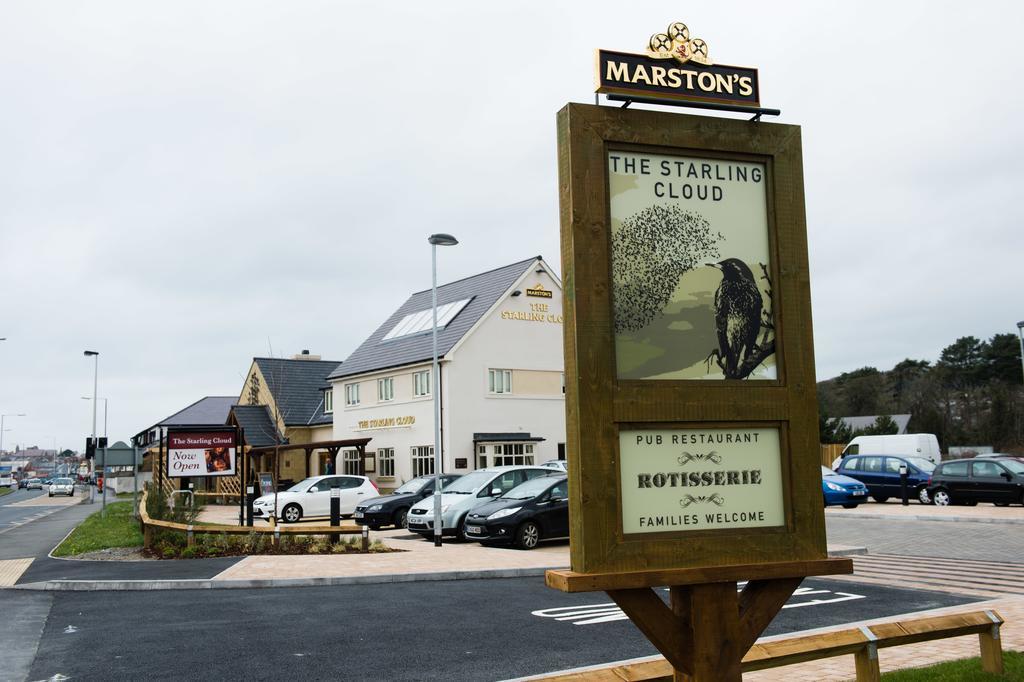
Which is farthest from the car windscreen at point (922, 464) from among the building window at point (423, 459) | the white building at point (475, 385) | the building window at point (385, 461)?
the building window at point (385, 461)

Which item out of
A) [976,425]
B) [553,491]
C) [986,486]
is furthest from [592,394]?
[976,425]

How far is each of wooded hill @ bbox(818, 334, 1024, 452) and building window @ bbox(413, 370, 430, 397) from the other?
26.3 metres

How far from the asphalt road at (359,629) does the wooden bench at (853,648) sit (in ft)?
9.09

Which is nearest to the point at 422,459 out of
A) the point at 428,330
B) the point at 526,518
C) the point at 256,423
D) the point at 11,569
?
the point at 428,330

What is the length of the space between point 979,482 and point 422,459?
23.8 metres

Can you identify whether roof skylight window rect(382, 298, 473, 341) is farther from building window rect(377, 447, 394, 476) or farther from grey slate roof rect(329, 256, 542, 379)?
building window rect(377, 447, 394, 476)

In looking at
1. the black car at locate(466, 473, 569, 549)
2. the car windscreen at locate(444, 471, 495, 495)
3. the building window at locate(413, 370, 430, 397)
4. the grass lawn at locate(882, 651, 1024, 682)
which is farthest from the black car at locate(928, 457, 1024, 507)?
the building window at locate(413, 370, 430, 397)

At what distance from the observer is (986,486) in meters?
26.9

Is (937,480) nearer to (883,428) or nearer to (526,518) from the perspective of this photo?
(526,518)

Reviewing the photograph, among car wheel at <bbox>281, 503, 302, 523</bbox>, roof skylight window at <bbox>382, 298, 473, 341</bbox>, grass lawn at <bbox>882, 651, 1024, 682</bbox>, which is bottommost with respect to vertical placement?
car wheel at <bbox>281, 503, 302, 523</bbox>

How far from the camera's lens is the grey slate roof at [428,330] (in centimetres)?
4344

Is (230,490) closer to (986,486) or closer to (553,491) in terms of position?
(553,491)

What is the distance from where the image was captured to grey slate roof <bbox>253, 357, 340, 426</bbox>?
54.8 meters

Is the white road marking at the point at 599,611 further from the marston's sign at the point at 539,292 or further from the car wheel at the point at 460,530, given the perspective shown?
the marston's sign at the point at 539,292
